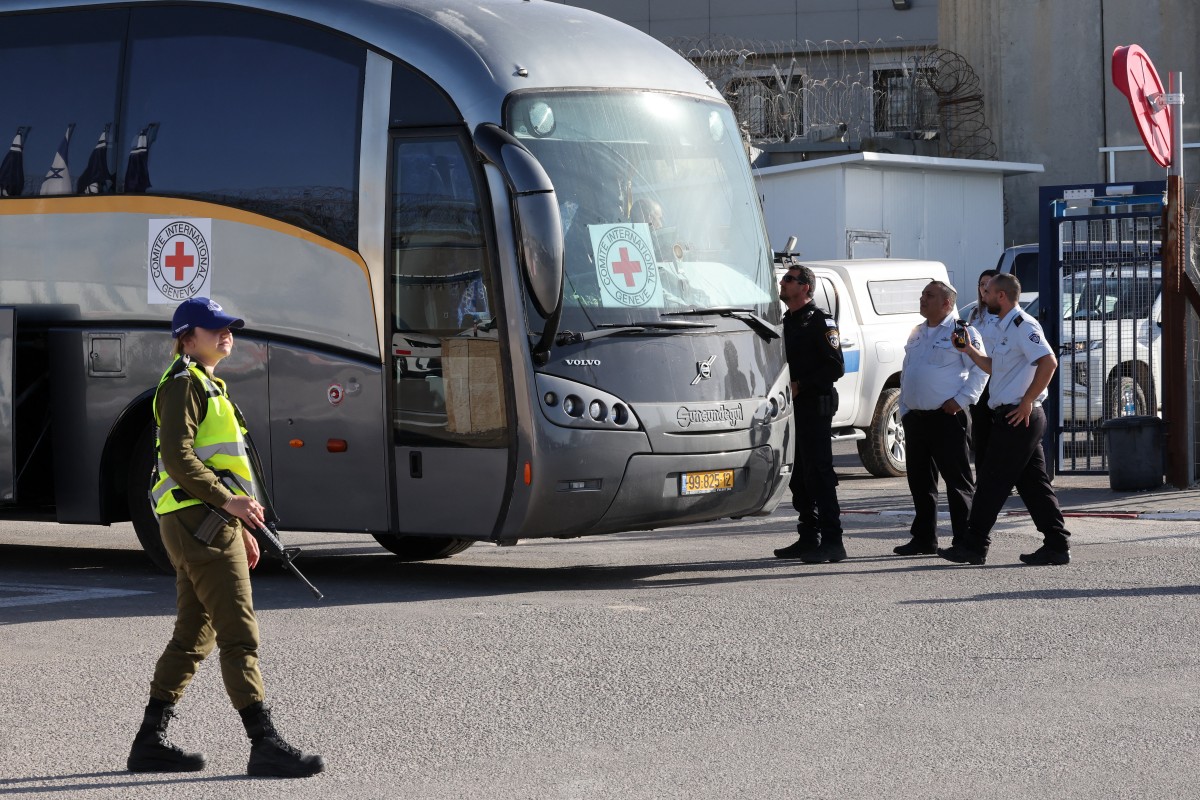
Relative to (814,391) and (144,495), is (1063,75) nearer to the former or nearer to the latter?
(814,391)

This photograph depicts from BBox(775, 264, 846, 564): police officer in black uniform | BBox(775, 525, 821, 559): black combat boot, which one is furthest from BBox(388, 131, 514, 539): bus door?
BBox(775, 525, 821, 559): black combat boot

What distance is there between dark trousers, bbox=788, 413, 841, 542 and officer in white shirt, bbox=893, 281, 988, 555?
626 millimetres

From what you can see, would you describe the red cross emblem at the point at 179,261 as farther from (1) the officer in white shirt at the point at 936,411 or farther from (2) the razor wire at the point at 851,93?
(2) the razor wire at the point at 851,93

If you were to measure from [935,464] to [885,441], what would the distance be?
611 centimetres

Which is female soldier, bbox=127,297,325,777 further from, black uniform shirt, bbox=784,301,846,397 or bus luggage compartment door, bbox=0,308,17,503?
black uniform shirt, bbox=784,301,846,397

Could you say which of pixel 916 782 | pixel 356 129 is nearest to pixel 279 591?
pixel 356 129

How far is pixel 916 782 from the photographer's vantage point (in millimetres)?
5773

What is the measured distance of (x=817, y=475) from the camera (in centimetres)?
1120

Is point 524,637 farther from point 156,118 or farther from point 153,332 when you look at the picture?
point 156,118

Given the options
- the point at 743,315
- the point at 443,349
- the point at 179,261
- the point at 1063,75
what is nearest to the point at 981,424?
the point at 743,315

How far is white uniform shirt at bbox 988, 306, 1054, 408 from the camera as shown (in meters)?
10.9

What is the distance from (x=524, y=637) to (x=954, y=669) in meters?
2.12

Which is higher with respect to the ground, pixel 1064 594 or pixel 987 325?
pixel 987 325

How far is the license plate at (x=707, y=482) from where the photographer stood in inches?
407
